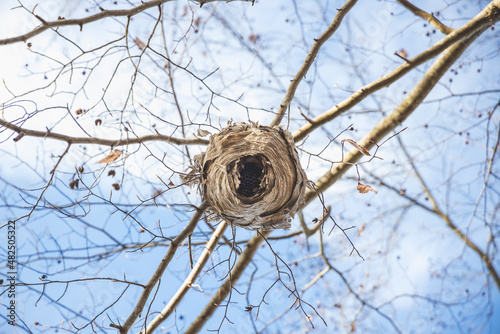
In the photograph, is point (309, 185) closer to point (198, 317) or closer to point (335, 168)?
point (335, 168)

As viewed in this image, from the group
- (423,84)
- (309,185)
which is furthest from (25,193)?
(423,84)

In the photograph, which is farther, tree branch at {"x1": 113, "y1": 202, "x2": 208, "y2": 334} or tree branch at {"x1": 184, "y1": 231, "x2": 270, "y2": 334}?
tree branch at {"x1": 184, "y1": 231, "x2": 270, "y2": 334}

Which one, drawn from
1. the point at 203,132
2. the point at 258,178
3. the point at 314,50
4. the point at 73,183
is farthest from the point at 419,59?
the point at 73,183

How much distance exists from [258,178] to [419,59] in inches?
64.7

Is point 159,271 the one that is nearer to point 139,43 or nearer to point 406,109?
point 139,43

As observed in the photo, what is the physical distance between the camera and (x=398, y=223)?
491 cm

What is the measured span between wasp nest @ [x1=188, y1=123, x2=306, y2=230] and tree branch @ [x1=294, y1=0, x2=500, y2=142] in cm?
84

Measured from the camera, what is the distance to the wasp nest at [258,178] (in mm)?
2371

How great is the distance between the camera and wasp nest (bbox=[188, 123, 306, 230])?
237cm

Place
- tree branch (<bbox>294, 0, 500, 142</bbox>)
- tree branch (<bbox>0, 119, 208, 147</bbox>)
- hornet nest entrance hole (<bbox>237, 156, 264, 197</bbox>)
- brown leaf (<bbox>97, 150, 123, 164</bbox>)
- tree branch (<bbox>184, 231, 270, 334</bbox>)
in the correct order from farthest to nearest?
tree branch (<bbox>184, 231, 270, 334</bbox>) → tree branch (<bbox>294, 0, 500, 142</bbox>) → brown leaf (<bbox>97, 150, 123, 164</bbox>) → hornet nest entrance hole (<bbox>237, 156, 264, 197</bbox>) → tree branch (<bbox>0, 119, 208, 147</bbox>)

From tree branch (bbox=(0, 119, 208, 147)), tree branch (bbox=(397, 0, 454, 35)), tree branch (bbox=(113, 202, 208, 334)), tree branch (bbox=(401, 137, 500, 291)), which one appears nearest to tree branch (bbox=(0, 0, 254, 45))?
tree branch (bbox=(0, 119, 208, 147))

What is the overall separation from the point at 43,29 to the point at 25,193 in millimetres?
1313

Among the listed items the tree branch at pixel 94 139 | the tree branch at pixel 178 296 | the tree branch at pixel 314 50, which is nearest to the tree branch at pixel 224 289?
the tree branch at pixel 178 296

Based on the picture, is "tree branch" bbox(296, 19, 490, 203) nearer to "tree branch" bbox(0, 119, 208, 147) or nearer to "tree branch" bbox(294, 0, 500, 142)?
"tree branch" bbox(294, 0, 500, 142)
